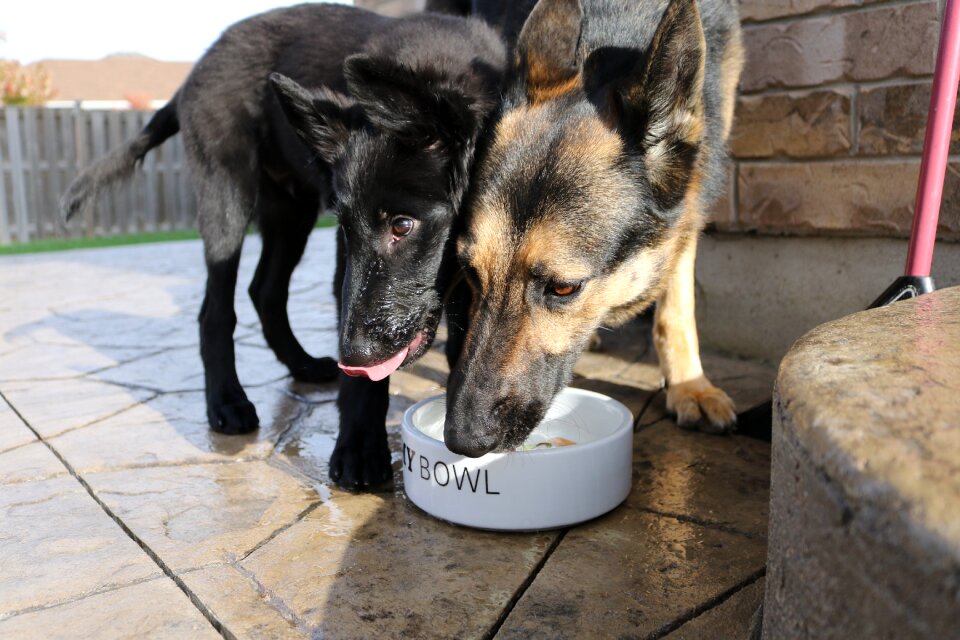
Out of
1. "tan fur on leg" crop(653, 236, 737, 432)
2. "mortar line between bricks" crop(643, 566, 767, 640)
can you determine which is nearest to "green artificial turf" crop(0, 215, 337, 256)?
"tan fur on leg" crop(653, 236, 737, 432)

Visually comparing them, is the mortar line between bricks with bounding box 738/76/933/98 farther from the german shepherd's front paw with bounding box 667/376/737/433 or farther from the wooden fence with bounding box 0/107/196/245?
the wooden fence with bounding box 0/107/196/245

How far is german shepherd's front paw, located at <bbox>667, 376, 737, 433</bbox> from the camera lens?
288cm

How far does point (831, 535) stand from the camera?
105 cm

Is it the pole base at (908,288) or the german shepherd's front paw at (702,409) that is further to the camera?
the german shepherd's front paw at (702,409)

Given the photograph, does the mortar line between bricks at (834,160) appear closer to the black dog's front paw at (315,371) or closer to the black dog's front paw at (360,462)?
the black dog's front paw at (315,371)

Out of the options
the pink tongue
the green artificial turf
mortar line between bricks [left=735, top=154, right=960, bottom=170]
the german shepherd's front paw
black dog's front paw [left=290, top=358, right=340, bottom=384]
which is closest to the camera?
the pink tongue

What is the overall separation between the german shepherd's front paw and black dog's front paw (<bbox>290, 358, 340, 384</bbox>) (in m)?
1.53

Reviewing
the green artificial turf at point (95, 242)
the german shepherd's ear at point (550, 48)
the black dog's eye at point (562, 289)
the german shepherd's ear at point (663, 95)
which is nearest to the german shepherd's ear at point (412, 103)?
the german shepherd's ear at point (550, 48)

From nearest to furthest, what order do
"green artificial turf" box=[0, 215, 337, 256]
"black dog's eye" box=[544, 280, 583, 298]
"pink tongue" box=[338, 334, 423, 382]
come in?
"black dog's eye" box=[544, 280, 583, 298]
"pink tongue" box=[338, 334, 423, 382]
"green artificial turf" box=[0, 215, 337, 256]

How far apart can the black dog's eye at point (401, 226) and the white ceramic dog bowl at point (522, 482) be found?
567 millimetres

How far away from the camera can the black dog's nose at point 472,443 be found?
200cm

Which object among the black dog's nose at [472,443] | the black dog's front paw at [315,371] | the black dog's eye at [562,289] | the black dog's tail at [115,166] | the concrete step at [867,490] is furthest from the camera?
the black dog's front paw at [315,371]

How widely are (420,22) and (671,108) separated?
42.3 inches

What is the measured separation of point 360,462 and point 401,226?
2.35ft
